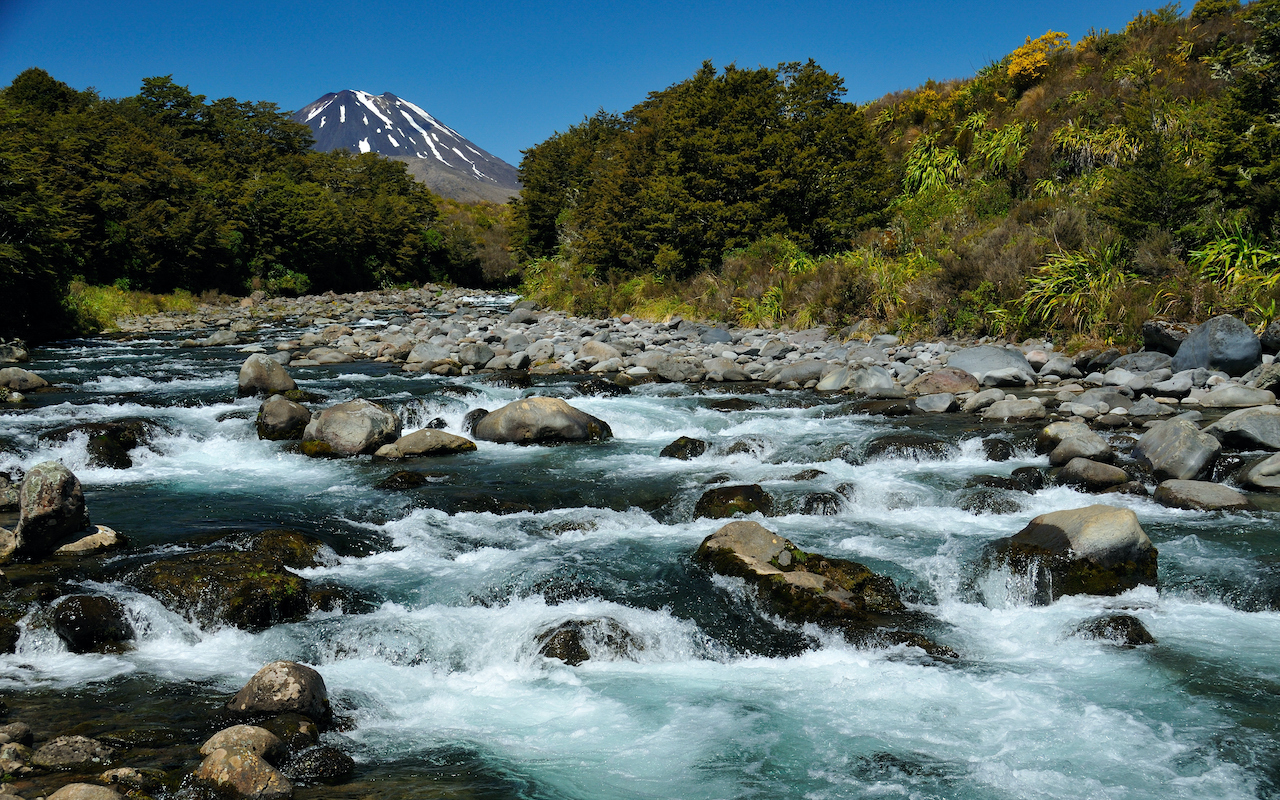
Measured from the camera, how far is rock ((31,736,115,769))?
396cm

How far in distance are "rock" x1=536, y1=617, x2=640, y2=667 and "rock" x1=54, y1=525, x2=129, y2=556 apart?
418 cm

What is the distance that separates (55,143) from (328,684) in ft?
121

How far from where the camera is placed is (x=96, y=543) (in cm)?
697

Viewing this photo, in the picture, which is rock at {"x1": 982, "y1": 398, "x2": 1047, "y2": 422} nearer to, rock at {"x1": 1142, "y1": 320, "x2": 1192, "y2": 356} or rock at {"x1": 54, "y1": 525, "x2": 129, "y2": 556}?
rock at {"x1": 1142, "y1": 320, "x2": 1192, "y2": 356}

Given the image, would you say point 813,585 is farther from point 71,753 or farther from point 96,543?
point 96,543

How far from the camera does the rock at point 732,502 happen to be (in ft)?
28.1

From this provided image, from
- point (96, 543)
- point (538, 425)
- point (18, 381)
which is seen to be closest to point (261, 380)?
point (18, 381)

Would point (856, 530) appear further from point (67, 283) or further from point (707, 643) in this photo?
point (67, 283)

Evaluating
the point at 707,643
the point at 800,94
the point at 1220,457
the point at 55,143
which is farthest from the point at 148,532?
the point at 55,143

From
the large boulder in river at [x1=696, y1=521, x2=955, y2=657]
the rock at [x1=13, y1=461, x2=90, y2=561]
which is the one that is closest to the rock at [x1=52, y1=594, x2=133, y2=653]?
the rock at [x1=13, y1=461, x2=90, y2=561]

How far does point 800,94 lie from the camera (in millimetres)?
25688

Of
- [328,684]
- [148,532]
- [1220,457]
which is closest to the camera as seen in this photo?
[328,684]

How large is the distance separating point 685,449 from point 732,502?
2526 mm

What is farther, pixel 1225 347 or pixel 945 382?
pixel 945 382
